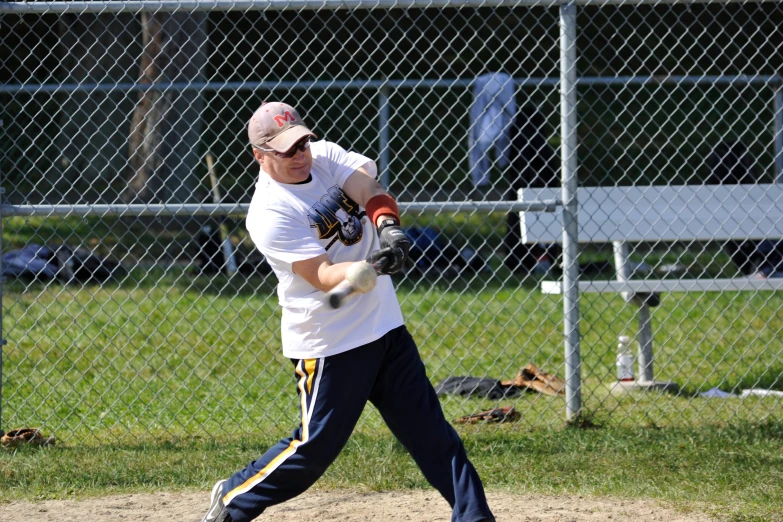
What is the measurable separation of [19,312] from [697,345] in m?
5.05

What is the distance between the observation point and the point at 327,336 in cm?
323

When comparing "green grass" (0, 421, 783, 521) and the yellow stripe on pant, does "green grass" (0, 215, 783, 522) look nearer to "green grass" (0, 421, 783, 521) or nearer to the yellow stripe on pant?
"green grass" (0, 421, 783, 521)

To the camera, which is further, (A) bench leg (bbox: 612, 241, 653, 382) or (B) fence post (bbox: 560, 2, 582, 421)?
(A) bench leg (bbox: 612, 241, 653, 382)

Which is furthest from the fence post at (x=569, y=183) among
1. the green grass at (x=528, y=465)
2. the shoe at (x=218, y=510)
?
the shoe at (x=218, y=510)

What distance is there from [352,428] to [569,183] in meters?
2.12

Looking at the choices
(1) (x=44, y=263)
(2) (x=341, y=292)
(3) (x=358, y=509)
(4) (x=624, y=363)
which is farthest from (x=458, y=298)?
(1) (x=44, y=263)

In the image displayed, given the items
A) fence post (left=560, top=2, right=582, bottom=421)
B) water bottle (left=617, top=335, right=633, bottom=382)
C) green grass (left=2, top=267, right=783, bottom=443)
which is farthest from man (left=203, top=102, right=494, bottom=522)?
water bottle (left=617, top=335, right=633, bottom=382)

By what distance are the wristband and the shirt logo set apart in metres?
0.12

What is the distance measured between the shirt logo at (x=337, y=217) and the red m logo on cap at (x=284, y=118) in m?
0.28

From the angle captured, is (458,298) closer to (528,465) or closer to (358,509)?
(528,465)

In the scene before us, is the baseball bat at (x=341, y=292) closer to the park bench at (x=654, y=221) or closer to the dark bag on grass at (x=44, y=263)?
the park bench at (x=654, y=221)

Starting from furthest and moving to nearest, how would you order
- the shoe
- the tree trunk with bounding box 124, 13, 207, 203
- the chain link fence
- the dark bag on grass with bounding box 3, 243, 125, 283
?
the tree trunk with bounding box 124, 13, 207, 203, the dark bag on grass with bounding box 3, 243, 125, 283, the chain link fence, the shoe

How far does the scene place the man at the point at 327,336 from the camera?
317 centimetres

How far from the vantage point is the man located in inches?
125
